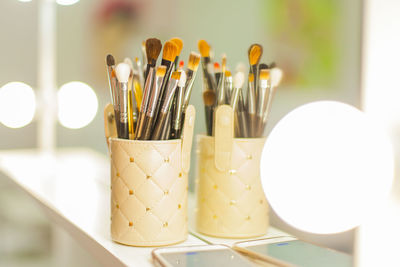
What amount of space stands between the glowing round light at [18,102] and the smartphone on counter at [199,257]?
0.83 metres

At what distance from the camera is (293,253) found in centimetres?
44

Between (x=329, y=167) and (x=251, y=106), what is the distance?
0.16 meters

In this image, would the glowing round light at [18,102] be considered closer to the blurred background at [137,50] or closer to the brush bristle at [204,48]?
the blurred background at [137,50]

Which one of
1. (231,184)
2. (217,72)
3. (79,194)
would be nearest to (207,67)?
(217,72)

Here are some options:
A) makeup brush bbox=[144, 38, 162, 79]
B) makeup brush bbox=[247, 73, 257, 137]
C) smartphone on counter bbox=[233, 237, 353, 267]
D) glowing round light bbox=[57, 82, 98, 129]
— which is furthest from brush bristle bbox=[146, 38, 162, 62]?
glowing round light bbox=[57, 82, 98, 129]

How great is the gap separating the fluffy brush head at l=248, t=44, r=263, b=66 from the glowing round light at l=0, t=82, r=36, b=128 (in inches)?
32.1

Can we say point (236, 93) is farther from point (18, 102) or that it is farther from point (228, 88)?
point (18, 102)

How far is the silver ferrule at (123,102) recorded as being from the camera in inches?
Answer: 18.1

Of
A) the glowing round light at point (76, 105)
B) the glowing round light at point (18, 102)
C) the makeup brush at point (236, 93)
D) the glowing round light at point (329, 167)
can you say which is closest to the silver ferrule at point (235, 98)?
the makeup brush at point (236, 93)

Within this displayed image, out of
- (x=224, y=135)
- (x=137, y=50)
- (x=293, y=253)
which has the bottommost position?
(x=293, y=253)

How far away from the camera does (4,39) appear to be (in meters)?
1.18

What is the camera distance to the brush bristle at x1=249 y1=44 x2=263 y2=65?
0.47 meters

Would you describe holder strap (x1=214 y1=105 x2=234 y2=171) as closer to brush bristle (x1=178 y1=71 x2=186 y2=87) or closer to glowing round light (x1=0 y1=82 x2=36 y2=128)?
brush bristle (x1=178 y1=71 x2=186 y2=87)

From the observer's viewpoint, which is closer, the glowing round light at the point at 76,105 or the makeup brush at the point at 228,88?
the makeup brush at the point at 228,88
